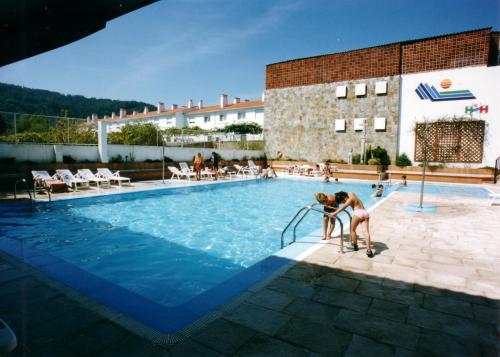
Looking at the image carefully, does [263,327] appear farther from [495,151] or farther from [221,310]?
[495,151]

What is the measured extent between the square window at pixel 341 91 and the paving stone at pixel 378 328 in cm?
2149

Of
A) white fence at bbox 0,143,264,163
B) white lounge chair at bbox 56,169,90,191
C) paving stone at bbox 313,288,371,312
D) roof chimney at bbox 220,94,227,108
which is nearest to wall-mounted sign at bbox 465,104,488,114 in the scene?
white fence at bbox 0,143,264,163

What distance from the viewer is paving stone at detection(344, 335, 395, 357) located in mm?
2234

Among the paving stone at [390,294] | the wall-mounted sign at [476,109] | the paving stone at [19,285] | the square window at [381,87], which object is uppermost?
the square window at [381,87]

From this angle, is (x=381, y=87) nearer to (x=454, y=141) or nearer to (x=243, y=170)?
(x=454, y=141)

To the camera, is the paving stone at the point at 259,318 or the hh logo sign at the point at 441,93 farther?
the hh logo sign at the point at 441,93

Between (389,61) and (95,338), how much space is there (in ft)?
74.9

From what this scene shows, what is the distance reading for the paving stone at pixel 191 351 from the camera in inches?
86.4

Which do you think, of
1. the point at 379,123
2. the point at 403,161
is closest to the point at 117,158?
the point at 379,123

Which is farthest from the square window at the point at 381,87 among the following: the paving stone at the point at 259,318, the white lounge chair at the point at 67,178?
the paving stone at the point at 259,318

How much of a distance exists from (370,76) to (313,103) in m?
4.47

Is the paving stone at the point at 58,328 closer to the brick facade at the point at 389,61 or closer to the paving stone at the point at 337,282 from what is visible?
the paving stone at the point at 337,282

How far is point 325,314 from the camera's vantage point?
110 inches

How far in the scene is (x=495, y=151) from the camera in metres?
17.1
